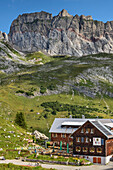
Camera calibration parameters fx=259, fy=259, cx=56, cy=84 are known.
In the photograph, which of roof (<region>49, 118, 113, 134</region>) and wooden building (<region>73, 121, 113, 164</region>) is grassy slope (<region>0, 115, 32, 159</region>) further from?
wooden building (<region>73, 121, 113, 164</region>)

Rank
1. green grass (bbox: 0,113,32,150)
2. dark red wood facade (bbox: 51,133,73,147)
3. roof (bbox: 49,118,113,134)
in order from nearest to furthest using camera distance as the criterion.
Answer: green grass (bbox: 0,113,32,150), dark red wood facade (bbox: 51,133,73,147), roof (bbox: 49,118,113,134)

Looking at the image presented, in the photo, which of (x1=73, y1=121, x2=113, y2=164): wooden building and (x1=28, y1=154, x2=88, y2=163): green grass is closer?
(x1=28, y1=154, x2=88, y2=163): green grass

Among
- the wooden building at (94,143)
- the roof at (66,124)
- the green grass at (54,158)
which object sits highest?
the roof at (66,124)

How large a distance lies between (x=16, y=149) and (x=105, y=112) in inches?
4753

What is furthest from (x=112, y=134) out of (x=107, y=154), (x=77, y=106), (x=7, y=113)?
(x=77, y=106)

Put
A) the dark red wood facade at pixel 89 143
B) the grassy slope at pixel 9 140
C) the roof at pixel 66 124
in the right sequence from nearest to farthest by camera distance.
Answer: the dark red wood facade at pixel 89 143, the grassy slope at pixel 9 140, the roof at pixel 66 124

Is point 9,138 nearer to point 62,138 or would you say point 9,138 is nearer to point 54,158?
point 62,138

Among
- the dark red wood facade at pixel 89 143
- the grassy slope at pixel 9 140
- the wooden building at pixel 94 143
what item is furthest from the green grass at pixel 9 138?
the wooden building at pixel 94 143

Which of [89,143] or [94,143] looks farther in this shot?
[89,143]

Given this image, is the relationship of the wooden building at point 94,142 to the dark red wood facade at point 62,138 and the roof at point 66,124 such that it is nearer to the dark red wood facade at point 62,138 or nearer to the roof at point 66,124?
the dark red wood facade at point 62,138

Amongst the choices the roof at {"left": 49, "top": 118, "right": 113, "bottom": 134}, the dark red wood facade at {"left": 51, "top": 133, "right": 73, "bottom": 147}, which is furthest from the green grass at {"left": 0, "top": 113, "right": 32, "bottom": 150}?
the roof at {"left": 49, "top": 118, "right": 113, "bottom": 134}

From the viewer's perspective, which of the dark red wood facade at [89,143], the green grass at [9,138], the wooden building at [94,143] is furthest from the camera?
the green grass at [9,138]

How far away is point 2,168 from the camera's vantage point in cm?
5291

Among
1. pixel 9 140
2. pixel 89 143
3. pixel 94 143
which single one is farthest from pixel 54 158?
pixel 9 140
